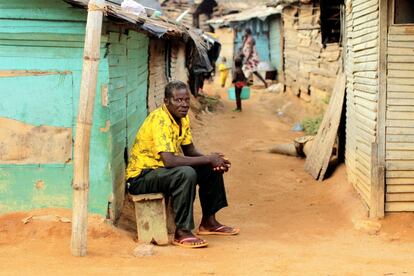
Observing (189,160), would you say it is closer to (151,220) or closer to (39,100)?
(151,220)

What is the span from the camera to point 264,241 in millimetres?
6043

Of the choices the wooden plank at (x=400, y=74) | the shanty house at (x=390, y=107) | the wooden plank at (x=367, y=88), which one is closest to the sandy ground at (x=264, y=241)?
the shanty house at (x=390, y=107)

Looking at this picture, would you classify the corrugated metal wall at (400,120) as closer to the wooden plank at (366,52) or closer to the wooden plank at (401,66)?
the wooden plank at (401,66)

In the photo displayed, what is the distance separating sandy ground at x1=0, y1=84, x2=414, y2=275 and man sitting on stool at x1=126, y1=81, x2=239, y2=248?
316 mm

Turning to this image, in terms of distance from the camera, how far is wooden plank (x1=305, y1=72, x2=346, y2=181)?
9164mm

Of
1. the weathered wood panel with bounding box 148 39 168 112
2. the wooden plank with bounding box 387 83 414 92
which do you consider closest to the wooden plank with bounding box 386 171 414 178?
the wooden plank with bounding box 387 83 414 92

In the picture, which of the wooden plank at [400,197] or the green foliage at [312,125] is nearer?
the wooden plank at [400,197]

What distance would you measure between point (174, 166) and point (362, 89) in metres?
3.20

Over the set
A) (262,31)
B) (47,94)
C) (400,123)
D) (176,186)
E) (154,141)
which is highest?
(262,31)

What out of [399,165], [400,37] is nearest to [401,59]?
[400,37]

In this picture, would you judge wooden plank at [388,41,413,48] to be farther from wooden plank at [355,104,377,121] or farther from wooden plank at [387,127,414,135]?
wooden plank at [387,127,414,135]

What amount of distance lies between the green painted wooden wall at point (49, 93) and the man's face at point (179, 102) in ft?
1.84

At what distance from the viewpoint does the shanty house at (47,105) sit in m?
5.31

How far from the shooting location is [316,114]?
47.5 feet
